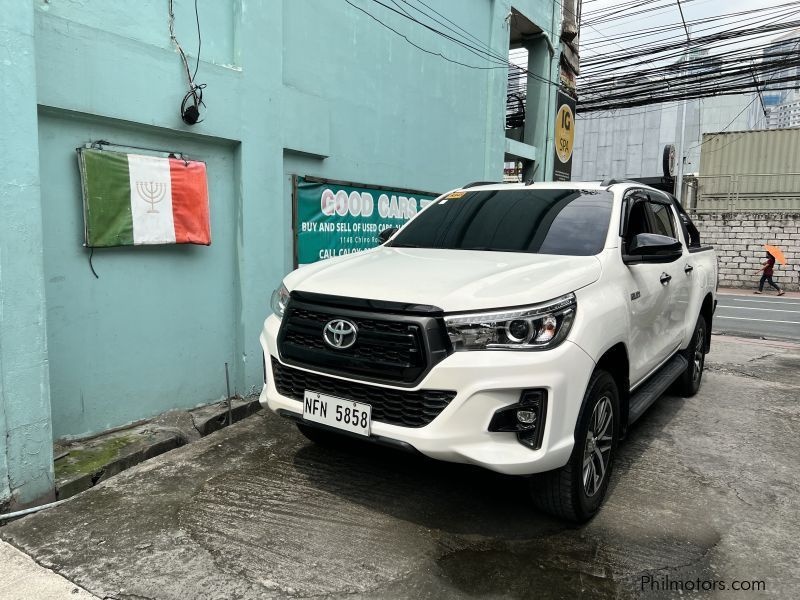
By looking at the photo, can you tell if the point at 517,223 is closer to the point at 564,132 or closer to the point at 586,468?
the point at 586,468

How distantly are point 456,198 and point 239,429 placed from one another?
2.42 metres

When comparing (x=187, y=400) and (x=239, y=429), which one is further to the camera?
(x=187, y=400)

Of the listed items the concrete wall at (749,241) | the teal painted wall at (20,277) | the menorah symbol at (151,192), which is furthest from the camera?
the concrete wall at (749,241)

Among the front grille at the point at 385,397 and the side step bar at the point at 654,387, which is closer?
the front grille at the point at 385,397

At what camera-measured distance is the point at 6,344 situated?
9.80 ft

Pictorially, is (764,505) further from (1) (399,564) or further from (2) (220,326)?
(2) (220,326)

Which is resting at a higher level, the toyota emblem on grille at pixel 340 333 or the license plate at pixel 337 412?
the toyota emblem on grille at pixel 340 333

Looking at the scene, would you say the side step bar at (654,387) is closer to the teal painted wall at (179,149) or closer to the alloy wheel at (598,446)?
Answer: the alloy wheel at (598,446)

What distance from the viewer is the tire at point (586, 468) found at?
2803mm

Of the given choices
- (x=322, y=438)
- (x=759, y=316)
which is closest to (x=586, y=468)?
(x=322, y=438)

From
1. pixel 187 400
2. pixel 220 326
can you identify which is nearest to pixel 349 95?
pixel 220 326

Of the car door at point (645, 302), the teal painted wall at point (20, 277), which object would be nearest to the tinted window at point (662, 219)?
the car door at point (645, 302)

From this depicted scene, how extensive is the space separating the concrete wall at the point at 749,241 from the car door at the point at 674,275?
18366 mm

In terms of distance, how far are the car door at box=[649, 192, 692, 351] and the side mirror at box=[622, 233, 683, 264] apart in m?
0.55
